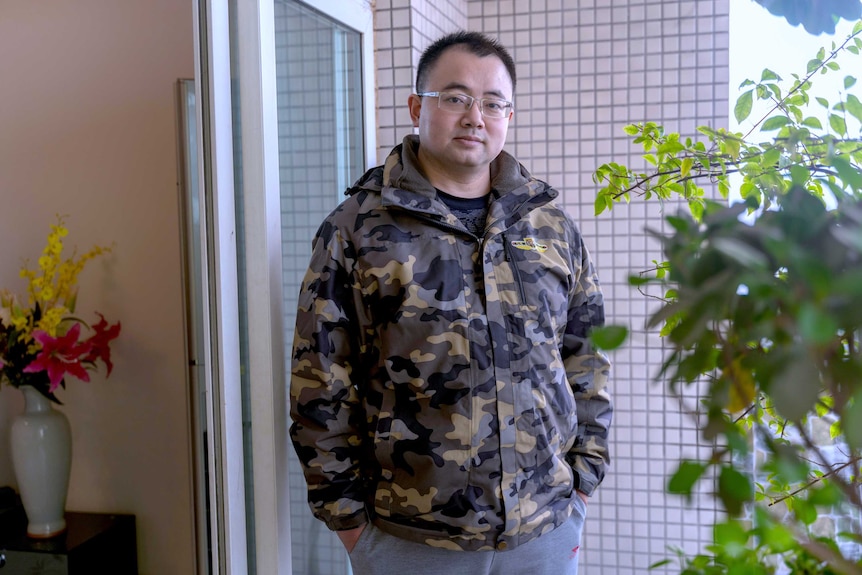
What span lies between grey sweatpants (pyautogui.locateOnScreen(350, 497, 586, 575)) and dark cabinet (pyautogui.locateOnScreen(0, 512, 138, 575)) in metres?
1.11

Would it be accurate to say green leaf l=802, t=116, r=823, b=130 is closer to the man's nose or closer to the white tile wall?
the man's nose

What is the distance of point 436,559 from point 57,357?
50.5 inches

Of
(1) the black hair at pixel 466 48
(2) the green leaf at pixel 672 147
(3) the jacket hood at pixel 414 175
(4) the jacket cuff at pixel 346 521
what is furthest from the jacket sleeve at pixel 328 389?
(2) the green leaf at pixel 672 147

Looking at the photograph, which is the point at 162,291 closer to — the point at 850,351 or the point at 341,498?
the point at 341,498

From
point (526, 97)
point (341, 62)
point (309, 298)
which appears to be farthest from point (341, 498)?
point (526, 97)

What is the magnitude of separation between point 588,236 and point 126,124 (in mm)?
1399

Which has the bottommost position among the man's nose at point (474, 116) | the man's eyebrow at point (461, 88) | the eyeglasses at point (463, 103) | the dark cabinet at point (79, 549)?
the dark cabinet at point (79, 549)

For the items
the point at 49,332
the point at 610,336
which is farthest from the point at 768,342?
the point at 49,332

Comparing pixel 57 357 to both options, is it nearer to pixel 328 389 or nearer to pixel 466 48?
pixel 328 389

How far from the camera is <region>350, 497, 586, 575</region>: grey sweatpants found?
4.83 feet

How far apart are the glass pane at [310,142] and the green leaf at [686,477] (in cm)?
145

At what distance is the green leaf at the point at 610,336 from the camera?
0.39 metres

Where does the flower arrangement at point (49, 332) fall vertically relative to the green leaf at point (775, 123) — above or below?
below

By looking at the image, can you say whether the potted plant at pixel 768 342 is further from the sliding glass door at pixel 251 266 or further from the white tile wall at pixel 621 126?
the white tile wall at pixel 621 126
